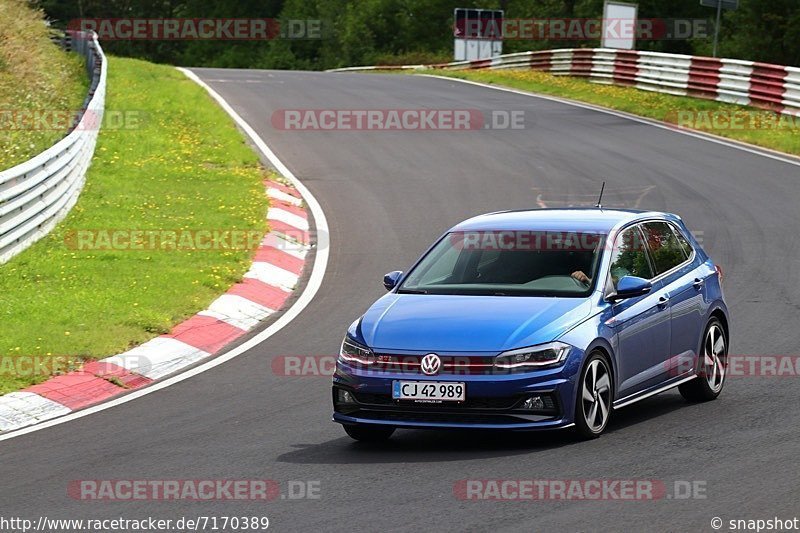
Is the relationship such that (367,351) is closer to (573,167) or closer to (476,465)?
(476,465)

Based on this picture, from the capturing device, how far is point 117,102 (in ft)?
93.2

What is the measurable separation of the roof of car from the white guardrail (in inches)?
259

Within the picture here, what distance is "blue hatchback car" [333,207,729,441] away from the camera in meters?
8.32

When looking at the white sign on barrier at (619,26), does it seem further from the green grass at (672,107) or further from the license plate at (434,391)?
the license plate at (434,391)

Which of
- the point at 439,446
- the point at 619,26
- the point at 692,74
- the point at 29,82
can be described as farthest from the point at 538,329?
the point at 619,26

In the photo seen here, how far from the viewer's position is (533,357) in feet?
27.3

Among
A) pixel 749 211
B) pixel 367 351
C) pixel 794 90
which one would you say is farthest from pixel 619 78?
pixel 367 351

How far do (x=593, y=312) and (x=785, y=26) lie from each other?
54.0 m

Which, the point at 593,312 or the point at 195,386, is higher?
the point at 593,312

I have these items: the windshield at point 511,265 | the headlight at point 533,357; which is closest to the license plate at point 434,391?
the headlight at point 533,357

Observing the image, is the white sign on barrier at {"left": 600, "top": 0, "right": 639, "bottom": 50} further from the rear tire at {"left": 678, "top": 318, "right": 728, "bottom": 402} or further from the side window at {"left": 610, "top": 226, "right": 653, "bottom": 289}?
the side window at {"left": 610, "top": 226, "right": 653, "bottom": 289}

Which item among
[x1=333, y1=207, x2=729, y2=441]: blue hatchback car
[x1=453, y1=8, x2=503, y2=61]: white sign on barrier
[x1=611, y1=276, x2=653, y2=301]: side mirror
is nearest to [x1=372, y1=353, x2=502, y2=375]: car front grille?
[x1=333, y1=207, x2=729, y2=441]: blue hatchback car

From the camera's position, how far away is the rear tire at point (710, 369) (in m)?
10.1

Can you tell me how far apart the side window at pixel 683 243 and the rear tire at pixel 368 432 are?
2997 millimetres
